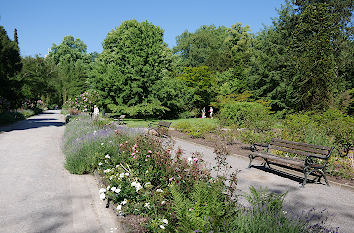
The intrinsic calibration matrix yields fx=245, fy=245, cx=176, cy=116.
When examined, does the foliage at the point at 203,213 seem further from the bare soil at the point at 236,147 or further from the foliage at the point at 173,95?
the foliage at the point at 173,95

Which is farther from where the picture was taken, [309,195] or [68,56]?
[68,56]

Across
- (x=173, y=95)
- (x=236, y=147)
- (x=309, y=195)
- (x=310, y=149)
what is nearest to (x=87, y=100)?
(x=173, y=95)

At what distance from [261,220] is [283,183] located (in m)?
4.06

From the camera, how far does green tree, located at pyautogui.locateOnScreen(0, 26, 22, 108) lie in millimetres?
19531

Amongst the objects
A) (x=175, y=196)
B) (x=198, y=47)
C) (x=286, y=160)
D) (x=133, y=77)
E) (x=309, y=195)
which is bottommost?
(x=309, y=195)

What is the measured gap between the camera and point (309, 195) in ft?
18.4

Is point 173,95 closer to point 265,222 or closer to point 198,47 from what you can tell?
point 265,222

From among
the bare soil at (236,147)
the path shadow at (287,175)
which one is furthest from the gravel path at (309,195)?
the bare soil at (236,147)

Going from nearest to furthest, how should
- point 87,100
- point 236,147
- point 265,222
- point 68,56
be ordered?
point 265,222, point 236,147, point 87,100, point 68,56

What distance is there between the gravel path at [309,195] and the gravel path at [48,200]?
2159 millimetres

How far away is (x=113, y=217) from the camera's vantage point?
4.20 meters

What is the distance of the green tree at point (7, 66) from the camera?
19531 millimetres

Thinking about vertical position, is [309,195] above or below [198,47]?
below

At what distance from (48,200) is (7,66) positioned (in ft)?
66.3
